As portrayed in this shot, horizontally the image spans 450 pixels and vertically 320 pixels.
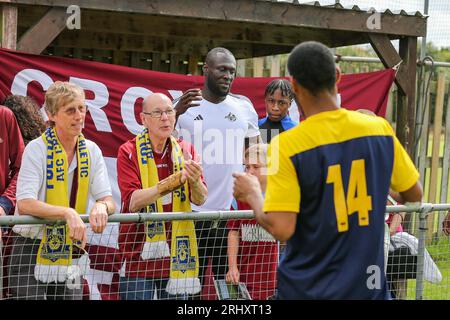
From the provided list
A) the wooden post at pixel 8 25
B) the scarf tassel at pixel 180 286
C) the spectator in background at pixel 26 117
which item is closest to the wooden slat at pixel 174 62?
the wooden post at pixel 8 25

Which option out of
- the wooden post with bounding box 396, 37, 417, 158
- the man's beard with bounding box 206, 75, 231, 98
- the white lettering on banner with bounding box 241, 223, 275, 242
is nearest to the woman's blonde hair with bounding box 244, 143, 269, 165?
the white lettering on banner with bounding box 241, 223, 275, 242

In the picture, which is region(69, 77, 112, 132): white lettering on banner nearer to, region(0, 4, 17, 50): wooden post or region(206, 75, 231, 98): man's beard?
region(0, 4, 17, 50): wooden post

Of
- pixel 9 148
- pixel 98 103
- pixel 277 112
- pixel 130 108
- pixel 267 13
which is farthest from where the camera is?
pixel 267 13

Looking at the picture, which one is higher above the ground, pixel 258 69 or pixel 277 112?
pixel 258 69

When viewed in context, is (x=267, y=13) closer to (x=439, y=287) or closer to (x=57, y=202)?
(x=439, y=287)

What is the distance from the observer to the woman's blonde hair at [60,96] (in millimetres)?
4559

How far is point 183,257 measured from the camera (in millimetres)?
4922

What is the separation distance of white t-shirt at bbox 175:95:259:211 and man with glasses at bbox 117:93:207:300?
0.97 meters

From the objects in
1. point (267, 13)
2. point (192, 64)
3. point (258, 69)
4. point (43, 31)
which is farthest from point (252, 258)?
point (192, 64)

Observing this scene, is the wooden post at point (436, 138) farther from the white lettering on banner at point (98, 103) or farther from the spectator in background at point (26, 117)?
the spectator in background at point (26, 117)

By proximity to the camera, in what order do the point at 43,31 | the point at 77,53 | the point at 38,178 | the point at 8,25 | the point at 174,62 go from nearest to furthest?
the point at 38,178 < the point at 8,25 < the point at 43,31 < the point at 77,53 < the point at 174,62

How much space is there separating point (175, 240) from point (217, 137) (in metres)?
1.44

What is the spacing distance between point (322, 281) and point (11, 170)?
2.70 metres

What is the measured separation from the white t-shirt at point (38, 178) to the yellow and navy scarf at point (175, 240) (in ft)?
1.28
